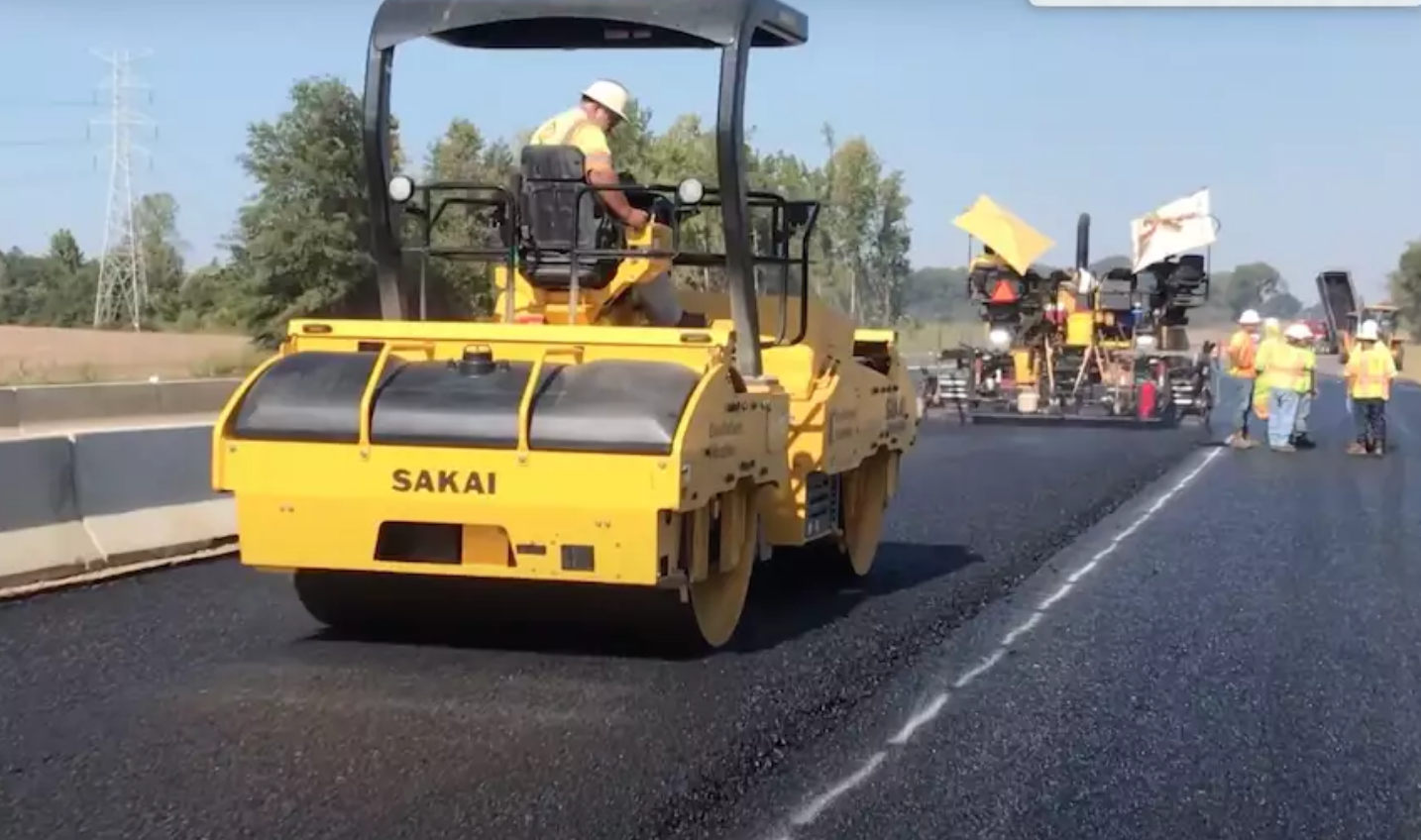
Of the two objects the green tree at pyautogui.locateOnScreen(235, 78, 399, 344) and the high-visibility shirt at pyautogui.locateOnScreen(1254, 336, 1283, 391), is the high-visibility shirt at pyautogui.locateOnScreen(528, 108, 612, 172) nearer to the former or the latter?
the high-visibility shirt at pyautogui.locateOnScreen(1254, 336, 1283, 391)

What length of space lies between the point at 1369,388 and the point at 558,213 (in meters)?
15.8

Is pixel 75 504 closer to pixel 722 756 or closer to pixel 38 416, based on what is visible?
pixel 722 756

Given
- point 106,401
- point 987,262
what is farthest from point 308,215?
point 987,262

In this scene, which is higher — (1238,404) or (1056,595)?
(1056,595)

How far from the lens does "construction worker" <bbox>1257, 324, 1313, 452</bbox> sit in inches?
889

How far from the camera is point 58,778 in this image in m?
5.71

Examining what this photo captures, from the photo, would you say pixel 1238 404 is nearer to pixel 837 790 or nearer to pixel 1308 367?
pixel 1308 367

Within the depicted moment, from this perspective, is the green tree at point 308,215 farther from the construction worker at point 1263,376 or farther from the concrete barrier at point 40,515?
the concrete barrier at point 40,515

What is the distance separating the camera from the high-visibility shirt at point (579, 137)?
8.17 meters

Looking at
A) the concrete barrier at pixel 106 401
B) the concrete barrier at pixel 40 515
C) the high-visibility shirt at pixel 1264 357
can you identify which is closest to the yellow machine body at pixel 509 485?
the concrete barrier at pixel 40 515

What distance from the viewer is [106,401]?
30188 millimetres

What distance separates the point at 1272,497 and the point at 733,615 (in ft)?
30.2

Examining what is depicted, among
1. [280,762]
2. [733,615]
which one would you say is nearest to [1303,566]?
[733,615]

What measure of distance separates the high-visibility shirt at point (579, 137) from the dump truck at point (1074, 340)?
18527 millimetres
